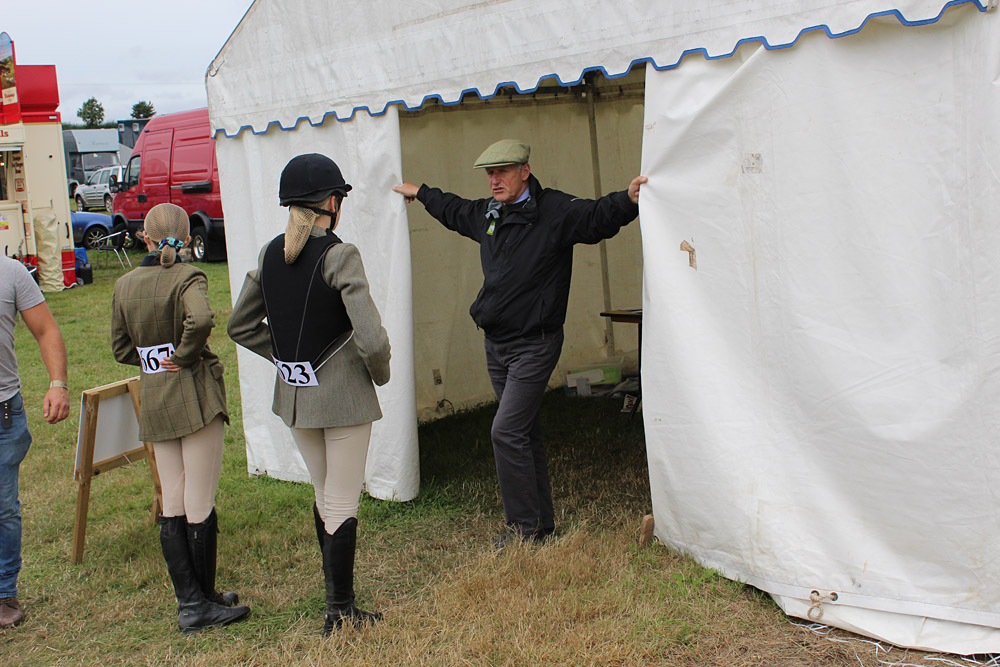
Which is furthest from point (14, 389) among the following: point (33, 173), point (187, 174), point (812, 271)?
point (187, 174)

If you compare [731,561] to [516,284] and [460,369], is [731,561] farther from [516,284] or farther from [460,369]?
[460,369]

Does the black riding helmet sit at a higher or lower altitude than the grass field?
higher

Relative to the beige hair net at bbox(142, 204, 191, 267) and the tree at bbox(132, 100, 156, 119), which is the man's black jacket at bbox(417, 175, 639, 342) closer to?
the beige hair net at bbox(142, 204, 191, 267)

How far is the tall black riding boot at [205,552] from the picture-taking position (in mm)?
3521

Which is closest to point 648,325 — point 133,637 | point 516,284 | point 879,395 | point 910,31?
point 516,284

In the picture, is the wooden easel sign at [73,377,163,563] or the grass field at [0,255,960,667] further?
the wooden easel sign at [73,377,163,563]

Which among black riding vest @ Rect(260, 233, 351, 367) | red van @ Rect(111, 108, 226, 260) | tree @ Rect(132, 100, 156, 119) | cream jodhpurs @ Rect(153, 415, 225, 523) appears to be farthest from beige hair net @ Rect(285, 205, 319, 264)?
tree @ Rect(132, 100, 156, 119)

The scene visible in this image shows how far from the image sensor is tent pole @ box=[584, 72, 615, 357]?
255 inches

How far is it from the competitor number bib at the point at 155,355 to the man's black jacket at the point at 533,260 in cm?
129

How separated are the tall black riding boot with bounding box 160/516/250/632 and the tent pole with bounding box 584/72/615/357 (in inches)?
157

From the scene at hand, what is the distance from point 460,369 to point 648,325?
2800mm

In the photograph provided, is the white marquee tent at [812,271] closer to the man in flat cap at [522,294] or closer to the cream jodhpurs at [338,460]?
the man in flat cap at [522,294]

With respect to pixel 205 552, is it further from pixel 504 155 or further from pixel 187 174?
pixel 187 174

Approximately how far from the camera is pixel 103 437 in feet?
14.4
